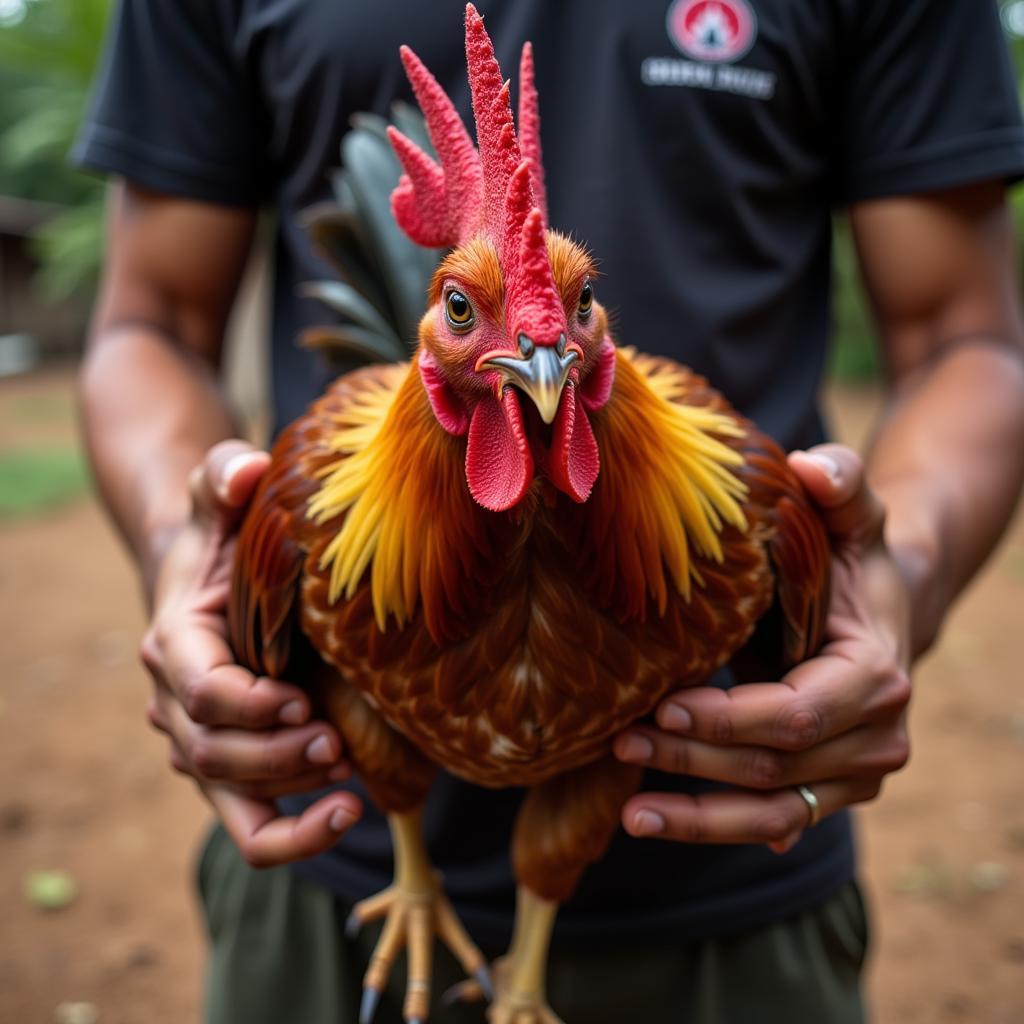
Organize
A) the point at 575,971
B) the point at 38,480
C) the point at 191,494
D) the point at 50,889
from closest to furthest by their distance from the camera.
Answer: the point at 191,494, the point at 575,971, the point at 50,889, the point at 38,480

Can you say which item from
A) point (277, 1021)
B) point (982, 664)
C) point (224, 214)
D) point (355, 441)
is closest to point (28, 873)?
point (277, 1021)

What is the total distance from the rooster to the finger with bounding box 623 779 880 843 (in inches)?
2.4

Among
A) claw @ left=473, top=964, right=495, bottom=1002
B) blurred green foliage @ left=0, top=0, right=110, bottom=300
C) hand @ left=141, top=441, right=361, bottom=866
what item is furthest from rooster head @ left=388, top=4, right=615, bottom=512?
blurred green foliage @ left=0, top=0, right=110, bottom=300

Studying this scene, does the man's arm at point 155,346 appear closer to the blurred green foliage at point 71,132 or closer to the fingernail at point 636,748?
the fingernail at point 636,748

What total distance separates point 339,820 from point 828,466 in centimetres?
89

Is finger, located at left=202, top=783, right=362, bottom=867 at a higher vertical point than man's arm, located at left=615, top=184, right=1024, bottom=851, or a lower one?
lower

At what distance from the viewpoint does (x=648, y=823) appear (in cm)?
143

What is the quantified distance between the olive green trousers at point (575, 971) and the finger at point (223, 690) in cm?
70

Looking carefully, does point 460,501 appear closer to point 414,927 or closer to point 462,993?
point 414,927

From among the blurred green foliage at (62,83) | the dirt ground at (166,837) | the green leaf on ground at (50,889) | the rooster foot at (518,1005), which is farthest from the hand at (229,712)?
the blurred green foliage at (62,83)

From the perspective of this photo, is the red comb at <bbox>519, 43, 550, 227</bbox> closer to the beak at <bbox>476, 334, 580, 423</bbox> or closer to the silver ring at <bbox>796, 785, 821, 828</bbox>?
the beak at <bbox>476, 334, 580, 423</bbox>

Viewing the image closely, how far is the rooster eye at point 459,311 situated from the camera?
1.13 meters

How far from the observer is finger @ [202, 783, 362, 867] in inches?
58.9

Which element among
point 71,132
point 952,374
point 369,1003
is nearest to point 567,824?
point 369,1003
